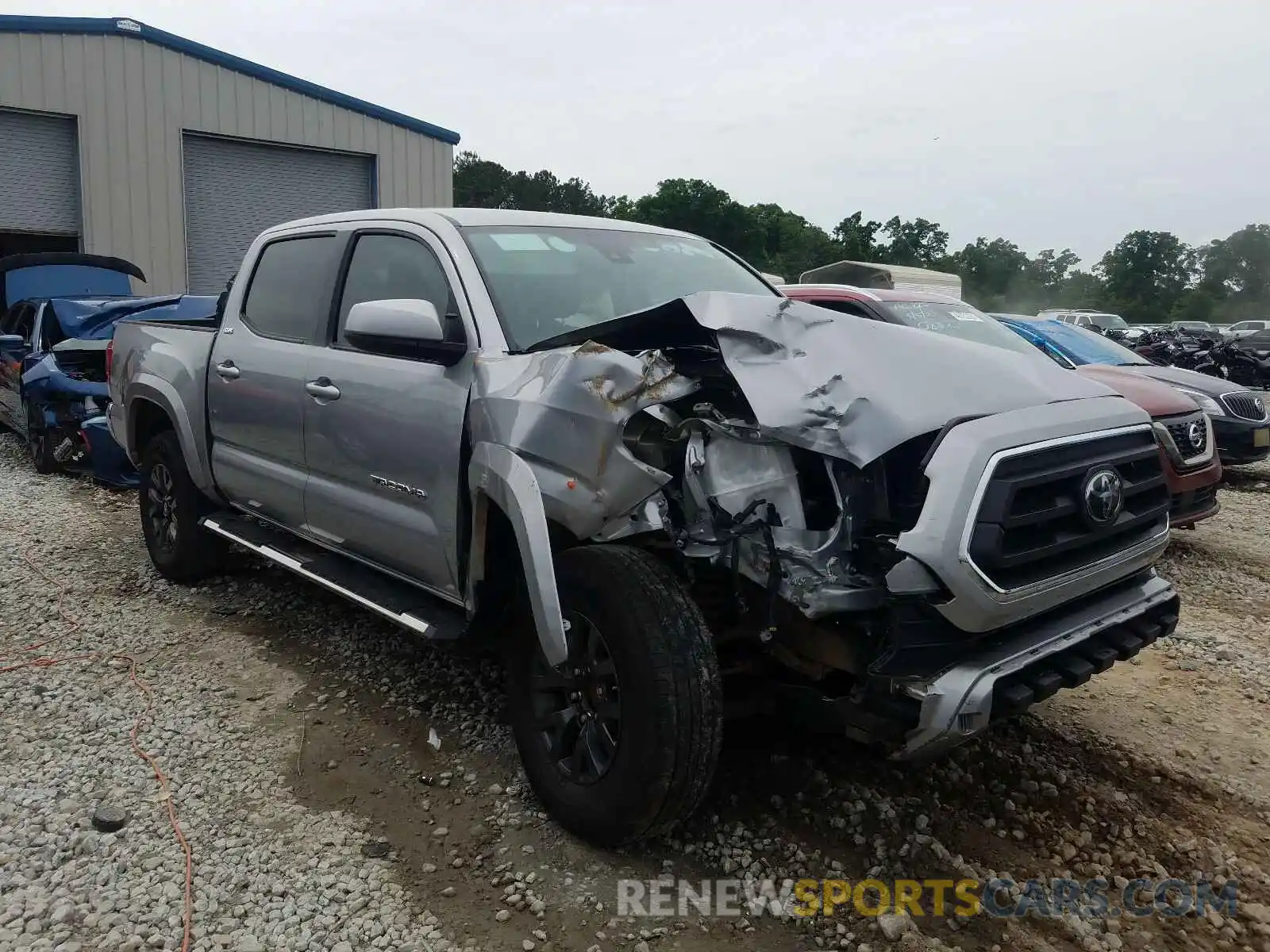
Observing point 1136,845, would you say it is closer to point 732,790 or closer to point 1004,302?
point 732,790

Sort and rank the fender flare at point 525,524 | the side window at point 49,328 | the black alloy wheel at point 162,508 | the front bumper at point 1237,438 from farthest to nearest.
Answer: the side window at point 49,328
the front bumper at point 1237,438
the black alloy wheel at point 162,508
the fender flare at point 525,524

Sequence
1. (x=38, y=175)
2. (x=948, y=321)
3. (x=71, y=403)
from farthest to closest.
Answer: (x=38, y=175) → (x=71, y=403) → (x=948, y=321)

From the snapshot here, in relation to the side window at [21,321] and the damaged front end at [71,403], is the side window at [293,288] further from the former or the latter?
the side window at [21,321]

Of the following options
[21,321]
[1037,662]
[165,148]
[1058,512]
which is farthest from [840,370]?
[165,148]

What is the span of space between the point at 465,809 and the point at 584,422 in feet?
4.36

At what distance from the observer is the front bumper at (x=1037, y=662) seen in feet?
7.89

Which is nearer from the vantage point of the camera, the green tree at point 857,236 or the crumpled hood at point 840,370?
the crumpled hood at point 840,370

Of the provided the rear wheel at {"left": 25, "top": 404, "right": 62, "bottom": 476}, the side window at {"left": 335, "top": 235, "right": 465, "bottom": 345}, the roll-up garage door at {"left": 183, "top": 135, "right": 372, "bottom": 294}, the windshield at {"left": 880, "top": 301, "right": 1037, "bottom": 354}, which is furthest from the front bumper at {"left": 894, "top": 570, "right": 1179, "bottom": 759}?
the roll-up garage door at {"left": 183, "top": 135, "right": 372, "bottom": 294}

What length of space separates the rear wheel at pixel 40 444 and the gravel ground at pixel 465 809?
4776 mm

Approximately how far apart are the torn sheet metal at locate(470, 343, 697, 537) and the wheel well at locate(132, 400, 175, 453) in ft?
10.5

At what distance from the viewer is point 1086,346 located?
8352mm

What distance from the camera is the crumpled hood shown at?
8.45 ft

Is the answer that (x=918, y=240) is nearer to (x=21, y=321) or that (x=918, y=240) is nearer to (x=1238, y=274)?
(x=1238, y=274)

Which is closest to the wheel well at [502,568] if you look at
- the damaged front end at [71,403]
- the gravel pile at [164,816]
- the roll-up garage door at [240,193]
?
the gravel pile at [164,816]
